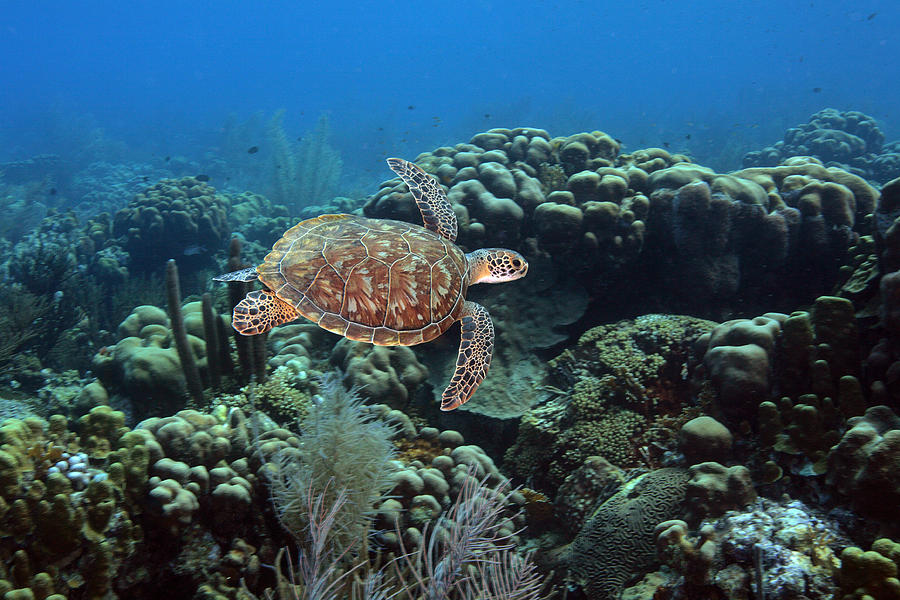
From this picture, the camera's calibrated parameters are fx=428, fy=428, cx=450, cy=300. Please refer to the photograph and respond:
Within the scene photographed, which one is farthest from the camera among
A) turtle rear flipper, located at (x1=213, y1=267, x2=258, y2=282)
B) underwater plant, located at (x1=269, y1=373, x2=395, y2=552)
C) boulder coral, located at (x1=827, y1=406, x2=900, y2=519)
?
turtle rear flipper, located at (x1=213, y1=267, x2=258, y2=282)

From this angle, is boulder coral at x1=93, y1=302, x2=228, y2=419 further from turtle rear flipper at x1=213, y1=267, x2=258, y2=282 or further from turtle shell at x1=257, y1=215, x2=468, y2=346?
turtle shell at x1=257, y1=215, x2=468, y2=346

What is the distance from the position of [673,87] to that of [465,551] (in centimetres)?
9143

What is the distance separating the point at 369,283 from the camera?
393 cm

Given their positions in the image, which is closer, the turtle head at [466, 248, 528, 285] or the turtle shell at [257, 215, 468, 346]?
the turtle shell at [257, 215, 468, 346]

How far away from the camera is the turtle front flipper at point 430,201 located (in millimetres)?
4867

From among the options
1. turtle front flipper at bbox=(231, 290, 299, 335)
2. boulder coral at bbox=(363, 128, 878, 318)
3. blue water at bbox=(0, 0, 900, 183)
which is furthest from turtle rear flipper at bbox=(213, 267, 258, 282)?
blue water at bbox=(0, 0, 900, 183)

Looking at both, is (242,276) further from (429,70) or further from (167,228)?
(429,70)

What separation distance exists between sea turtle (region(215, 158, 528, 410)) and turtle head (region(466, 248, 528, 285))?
0.21 m

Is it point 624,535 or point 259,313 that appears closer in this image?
point 624,535

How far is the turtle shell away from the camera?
3908mm

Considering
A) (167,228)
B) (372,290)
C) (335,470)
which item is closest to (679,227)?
(372,290)

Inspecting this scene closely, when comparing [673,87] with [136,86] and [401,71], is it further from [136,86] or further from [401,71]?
[136,86]

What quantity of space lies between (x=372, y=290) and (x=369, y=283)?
0.23 ft

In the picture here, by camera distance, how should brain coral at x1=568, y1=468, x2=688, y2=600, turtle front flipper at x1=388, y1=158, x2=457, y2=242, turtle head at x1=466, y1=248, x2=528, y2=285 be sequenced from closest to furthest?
brain coral at x1=568, y1=468, x2=688, y2=600 → turtle head at x1=466, y1=248, x2=528, y2=285 → turtle front flipper at x1=388, y1=158, x2=457, y2=242
